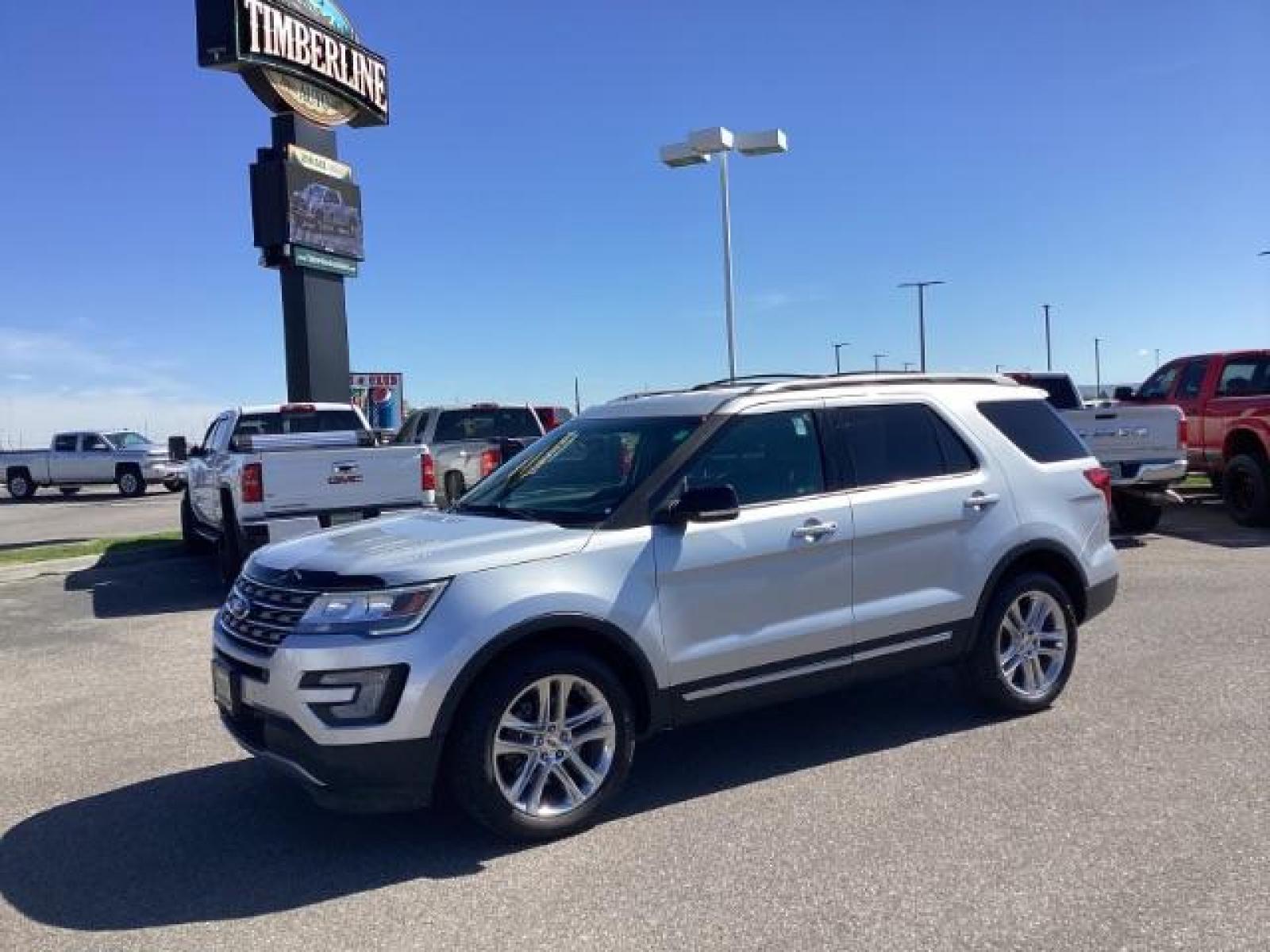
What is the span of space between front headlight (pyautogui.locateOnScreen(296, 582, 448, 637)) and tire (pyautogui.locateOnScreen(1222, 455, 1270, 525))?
11887 millimetres

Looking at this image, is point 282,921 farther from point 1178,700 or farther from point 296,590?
point 1178,700

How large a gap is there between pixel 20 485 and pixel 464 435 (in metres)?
21.5

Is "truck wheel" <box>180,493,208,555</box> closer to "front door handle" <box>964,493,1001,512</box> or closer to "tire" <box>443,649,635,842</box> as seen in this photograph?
"tire" <box>443,649,635,842</box>

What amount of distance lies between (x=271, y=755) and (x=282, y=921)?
27.3 inches

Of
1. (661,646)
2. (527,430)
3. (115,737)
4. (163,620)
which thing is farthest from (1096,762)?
(527,430)

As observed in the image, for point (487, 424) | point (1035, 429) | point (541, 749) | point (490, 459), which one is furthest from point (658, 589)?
point (487, 424)

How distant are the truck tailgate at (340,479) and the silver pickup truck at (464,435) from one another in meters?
4.87

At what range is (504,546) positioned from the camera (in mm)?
4309

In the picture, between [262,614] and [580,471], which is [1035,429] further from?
[262,614]

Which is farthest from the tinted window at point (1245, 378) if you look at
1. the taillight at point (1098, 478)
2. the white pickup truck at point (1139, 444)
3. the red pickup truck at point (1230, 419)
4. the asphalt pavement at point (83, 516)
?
the asphalt pavement at point (83, 516)

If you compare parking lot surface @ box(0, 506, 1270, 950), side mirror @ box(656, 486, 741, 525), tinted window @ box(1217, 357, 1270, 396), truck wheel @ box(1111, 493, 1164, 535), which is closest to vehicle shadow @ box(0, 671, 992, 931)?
parking lot surface @ box(0, 506, 1270, 950)

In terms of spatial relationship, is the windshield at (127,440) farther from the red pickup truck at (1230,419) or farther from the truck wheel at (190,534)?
the red pickup truck at (1230,419)

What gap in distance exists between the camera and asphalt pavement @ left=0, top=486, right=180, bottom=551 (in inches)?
742

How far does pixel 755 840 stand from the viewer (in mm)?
4188
